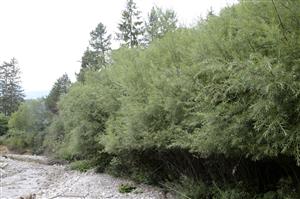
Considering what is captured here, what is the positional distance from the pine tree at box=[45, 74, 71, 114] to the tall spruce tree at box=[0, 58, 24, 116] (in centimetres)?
1702

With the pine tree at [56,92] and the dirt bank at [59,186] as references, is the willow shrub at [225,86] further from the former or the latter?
the pine tree at [56,92]

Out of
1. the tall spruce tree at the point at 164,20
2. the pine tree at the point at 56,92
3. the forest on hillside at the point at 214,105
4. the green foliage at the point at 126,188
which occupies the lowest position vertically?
the green foliage at the point at 126,188

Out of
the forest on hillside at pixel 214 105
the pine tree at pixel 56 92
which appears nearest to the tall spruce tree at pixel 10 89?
the pine tree at pixel 56 92

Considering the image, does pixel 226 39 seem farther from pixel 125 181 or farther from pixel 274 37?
pixel 125 181

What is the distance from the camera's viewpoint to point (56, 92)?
Result: 46.4 m

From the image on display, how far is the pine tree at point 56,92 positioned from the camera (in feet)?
144

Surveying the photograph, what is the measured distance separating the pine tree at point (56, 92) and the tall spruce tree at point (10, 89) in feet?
55.8

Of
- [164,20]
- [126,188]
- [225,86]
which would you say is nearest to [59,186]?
[126,188]

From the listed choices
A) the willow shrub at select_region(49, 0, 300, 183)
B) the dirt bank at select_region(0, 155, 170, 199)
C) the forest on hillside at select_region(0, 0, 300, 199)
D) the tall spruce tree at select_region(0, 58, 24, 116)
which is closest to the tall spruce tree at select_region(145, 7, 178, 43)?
the forest on hillside at select_region(0, 0, 300, 199)

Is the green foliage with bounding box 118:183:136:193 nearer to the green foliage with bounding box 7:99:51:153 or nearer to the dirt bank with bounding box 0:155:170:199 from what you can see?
the dirt bank with bounding box 0:155:170:199

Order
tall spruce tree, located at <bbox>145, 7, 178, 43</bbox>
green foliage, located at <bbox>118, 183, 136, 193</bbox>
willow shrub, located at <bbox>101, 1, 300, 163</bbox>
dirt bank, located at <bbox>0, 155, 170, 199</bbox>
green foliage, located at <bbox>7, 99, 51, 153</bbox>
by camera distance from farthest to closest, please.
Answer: green foliage, located at <bbox>7, 99, 51, 153</bbox> → green foliage, located at <bbox>118, 183, 136, 193</bbox> → dirt bank, located at <bbox>0, 155, 170, 199</bbox> → tall spruce tree, located at <bbox>145, 7, 178, 43</bbox> → willow shrub, located at <bbox>101, 1, 300, 163</bbox>

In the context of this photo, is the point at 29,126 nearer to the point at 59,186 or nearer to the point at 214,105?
the point at 59,186

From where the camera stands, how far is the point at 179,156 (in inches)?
515

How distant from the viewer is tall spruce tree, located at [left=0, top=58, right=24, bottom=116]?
63469 millimetres
